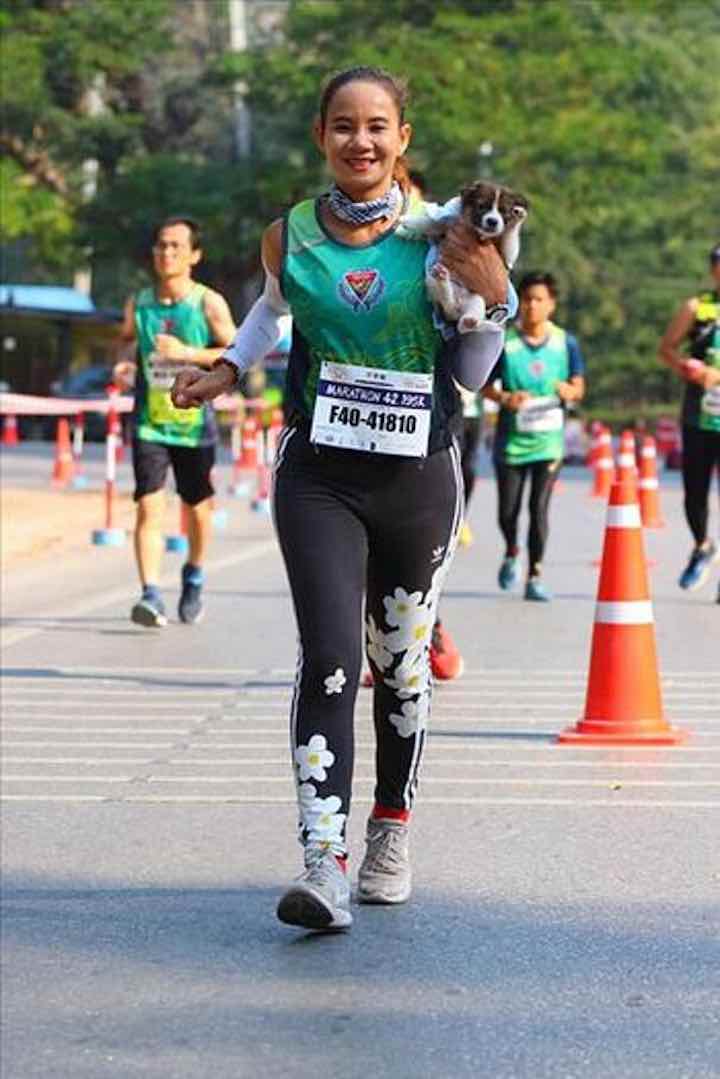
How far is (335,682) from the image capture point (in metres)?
6.65

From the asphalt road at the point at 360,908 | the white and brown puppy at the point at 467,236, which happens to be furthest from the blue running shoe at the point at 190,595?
the white and brown puppy at the point at 467,236

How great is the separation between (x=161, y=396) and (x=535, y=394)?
119 inches

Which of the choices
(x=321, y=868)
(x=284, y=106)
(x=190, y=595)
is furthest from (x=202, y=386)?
(x=284, y=106)

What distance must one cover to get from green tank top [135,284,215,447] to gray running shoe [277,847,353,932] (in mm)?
7627

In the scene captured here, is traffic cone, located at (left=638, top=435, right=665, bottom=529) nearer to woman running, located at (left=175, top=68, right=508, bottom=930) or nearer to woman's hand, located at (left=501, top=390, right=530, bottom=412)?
woman's hand, located at (left=501, top=390, right=530, bottom=412)

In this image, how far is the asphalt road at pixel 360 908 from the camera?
5.86m

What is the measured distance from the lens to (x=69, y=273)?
70875 millimetres

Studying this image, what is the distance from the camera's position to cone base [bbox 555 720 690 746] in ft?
33.0

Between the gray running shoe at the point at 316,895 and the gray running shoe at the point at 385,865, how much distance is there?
1.45ft

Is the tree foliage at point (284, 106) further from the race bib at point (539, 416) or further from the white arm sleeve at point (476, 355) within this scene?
the white arm sleeve at point (476, 355)

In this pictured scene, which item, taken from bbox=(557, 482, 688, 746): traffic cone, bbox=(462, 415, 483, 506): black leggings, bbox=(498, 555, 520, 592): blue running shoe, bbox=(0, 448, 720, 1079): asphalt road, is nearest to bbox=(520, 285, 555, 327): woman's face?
bbox=(462, 415, 483, 506): black leggings

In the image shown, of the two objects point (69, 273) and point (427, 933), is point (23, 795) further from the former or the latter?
point (69, 273)

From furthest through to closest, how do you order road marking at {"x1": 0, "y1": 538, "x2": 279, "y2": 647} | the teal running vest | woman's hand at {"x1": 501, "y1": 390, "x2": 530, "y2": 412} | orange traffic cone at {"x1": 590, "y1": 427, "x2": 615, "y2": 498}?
orange traffic cone at {"x1": 590, "y1": 427, "x2": 615, "y2": 498}
woman's hand at {"x1": 501, "y1": 390, "x2": 530, "y2": 412}
the teal running vest
road marking at {"x1": 0, "y1": 538, "x2": 279, "y2": 647}

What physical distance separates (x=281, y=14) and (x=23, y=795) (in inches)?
2280
